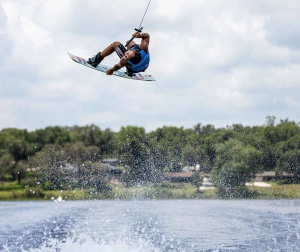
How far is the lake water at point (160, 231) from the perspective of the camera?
19109 millimetres

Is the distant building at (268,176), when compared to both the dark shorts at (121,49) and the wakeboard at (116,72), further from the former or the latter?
the dark shorts at (121,49)

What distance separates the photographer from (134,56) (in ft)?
44.3

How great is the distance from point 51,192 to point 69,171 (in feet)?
10.7

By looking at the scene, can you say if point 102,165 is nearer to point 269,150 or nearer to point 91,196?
point 91,196

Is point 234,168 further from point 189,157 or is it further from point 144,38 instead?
point 144,38

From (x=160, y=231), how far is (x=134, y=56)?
10878mm

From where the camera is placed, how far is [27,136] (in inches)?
3691

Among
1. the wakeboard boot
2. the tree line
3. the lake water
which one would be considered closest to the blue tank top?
the wakeboard boot

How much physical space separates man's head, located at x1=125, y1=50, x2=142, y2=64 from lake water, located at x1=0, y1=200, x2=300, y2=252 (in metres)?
6.65

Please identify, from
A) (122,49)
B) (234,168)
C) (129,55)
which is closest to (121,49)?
(122,49)

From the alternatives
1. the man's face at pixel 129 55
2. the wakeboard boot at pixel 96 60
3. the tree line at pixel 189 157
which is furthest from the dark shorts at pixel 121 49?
the tree line at pixel 189 157

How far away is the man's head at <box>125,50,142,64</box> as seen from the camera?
44.1ft

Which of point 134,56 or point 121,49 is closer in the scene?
point 134,56

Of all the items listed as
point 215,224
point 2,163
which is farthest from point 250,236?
point 2,163
